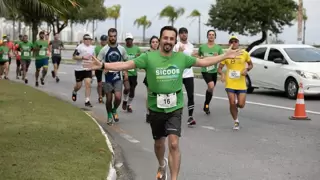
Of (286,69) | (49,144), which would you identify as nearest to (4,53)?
(286,69)

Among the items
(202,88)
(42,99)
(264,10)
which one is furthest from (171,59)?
(264,10)

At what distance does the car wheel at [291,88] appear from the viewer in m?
15.8

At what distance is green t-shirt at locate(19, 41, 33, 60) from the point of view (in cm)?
2045

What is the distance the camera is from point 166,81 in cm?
632

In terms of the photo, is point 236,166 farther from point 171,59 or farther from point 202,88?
point 202,88

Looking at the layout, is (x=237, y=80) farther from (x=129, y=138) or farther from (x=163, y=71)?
(x=163, y=71)

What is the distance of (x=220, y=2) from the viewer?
3909 centimetres

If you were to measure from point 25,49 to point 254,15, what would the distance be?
19.8 metres

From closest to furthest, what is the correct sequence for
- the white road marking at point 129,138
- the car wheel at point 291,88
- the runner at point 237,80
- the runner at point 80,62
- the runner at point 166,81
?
the runner at point 166,81
the white road marking at point 129,138
the runner at point 237,80
the runner at point 80,62
the car wheel at point 291,88

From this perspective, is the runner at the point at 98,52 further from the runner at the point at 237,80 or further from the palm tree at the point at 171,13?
the palm tree at the point at 171,13

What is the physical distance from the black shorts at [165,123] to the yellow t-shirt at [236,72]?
4.25 meters

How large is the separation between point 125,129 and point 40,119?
1649 millimetres

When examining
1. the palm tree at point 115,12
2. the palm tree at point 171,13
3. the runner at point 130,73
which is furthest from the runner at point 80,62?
the palm tree at point 115,12

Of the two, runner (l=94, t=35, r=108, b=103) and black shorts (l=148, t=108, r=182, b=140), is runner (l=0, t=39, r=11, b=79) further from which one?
black shorts (l=148, t=108, r=182, b=140)
